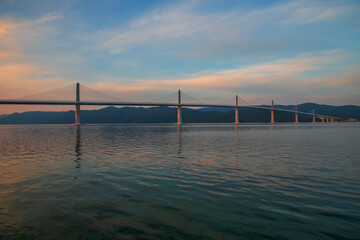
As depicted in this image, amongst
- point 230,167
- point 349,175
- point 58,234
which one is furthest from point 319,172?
point 58,234

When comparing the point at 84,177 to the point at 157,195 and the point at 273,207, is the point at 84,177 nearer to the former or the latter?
the point at 157,195

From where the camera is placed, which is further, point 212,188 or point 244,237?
point 212,188

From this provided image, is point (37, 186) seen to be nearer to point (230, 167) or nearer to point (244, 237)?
point (244, 237)

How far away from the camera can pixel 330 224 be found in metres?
5.24

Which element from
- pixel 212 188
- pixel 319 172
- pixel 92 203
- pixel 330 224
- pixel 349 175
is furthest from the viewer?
pixel 319 172

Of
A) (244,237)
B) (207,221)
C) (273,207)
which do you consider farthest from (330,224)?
(207,221)

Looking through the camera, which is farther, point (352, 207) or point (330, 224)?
point (352, 207)

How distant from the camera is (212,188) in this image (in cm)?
821

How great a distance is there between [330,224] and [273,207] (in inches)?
55.2

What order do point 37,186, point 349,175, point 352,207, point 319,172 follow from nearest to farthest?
point 352,207 < point 37,186 < point 349,175 < point 319,172

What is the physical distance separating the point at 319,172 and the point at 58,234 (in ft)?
36.7

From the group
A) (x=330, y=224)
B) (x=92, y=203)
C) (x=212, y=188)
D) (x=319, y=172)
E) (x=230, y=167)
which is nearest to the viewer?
(x=330, y=224)

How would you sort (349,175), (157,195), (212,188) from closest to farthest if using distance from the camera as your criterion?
(157,195), (212,188), (349,175)

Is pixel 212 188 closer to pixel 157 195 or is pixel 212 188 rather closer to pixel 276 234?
pixel 157 195
